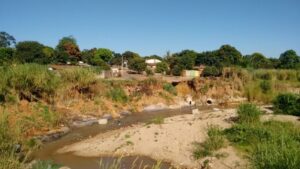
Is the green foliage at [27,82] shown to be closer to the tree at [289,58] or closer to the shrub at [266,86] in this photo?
the shrub at [266,86]

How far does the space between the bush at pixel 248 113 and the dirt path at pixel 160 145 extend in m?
1.02

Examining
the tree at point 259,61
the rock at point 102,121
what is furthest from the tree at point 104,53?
the rock at point 102,121

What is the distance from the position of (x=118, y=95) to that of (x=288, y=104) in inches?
677

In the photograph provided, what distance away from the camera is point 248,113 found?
1789 centimetres

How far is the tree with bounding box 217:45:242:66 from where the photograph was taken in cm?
6981

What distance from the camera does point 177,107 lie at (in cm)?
3597

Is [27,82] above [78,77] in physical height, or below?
below

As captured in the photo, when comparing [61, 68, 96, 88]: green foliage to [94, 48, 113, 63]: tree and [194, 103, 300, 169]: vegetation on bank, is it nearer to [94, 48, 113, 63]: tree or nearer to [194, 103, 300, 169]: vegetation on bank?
[194, 103, 300, 169]: vegetation on bank

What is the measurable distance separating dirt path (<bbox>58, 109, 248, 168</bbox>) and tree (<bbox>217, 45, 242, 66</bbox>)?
168 feet

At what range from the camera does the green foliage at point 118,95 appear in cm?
3362

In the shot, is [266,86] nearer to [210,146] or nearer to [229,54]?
[210,146]

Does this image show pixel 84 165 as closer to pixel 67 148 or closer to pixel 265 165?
pixel 67 148

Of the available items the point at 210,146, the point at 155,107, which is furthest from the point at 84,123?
the point at 210,146

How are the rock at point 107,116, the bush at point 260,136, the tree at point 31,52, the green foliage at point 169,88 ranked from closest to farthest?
the bush at point 260,136 < the rock at point 107,116 < the green foliage at point 169,88 < the tree at point 31,52
